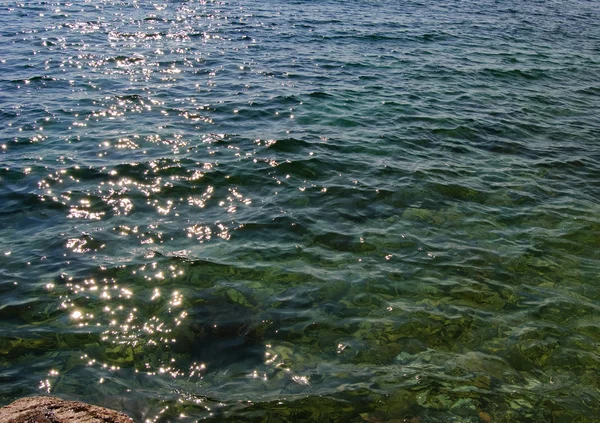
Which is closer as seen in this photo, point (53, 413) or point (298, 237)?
point (53, 413)

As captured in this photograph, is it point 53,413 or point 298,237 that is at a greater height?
point 53,413

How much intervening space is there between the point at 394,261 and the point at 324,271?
1450 millimetres

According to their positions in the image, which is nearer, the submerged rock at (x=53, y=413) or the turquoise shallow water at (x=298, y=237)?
the submerged rock at (x=53, y=413)

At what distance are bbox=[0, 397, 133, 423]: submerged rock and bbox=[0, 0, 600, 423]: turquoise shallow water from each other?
1119mm

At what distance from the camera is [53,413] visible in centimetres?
527

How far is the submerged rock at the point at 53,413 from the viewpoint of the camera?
5.17 metres

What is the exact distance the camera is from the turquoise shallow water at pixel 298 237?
279 inches

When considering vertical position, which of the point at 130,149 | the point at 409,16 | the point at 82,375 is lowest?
the point at 82,375

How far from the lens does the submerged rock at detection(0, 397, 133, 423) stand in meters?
5.17

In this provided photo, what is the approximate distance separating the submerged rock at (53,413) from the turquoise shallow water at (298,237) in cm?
112

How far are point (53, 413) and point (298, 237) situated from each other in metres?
5.90

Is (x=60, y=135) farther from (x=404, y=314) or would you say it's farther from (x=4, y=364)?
(x=404, y=314)

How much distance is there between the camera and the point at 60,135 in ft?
46.8

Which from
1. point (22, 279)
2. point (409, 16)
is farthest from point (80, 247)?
point (409, 16)
